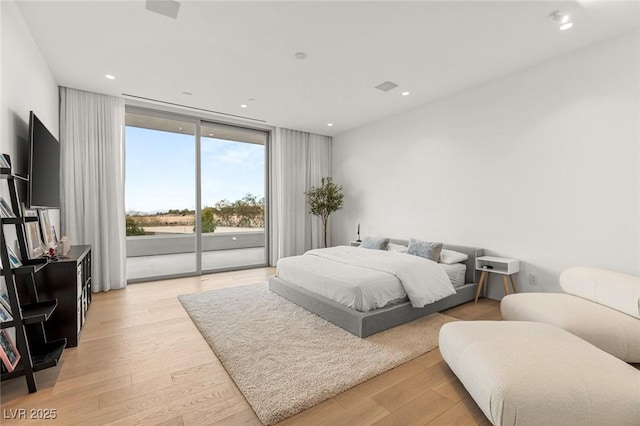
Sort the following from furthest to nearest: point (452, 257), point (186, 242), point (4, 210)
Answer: point (186, 242) → point (452, 257) → point (4, 210)

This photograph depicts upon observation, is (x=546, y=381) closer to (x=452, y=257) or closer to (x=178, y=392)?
(x=178, y=392)

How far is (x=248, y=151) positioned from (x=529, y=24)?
5.16 m

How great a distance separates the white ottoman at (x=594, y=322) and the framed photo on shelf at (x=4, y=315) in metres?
3.95

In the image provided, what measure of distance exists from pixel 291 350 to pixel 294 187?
425 centimetres

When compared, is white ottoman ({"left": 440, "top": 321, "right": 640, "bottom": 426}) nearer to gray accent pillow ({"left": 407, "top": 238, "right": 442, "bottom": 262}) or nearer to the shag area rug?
the shag area rug

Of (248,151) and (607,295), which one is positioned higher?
(248,151)

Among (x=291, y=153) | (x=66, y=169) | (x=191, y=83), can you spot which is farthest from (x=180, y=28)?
(x=291, y=153)

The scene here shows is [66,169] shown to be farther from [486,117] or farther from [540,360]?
[486,117]

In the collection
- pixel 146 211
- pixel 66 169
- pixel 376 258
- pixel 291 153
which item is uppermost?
pixel 291 153

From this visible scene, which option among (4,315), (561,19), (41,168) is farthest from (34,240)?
(561,19)

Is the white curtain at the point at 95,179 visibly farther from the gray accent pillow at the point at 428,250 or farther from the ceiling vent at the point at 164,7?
the gray accent pillow at the point at 428,250

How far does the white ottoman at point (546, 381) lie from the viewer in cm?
143

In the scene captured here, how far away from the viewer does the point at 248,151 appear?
6.46 m

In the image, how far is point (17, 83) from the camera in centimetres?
253
